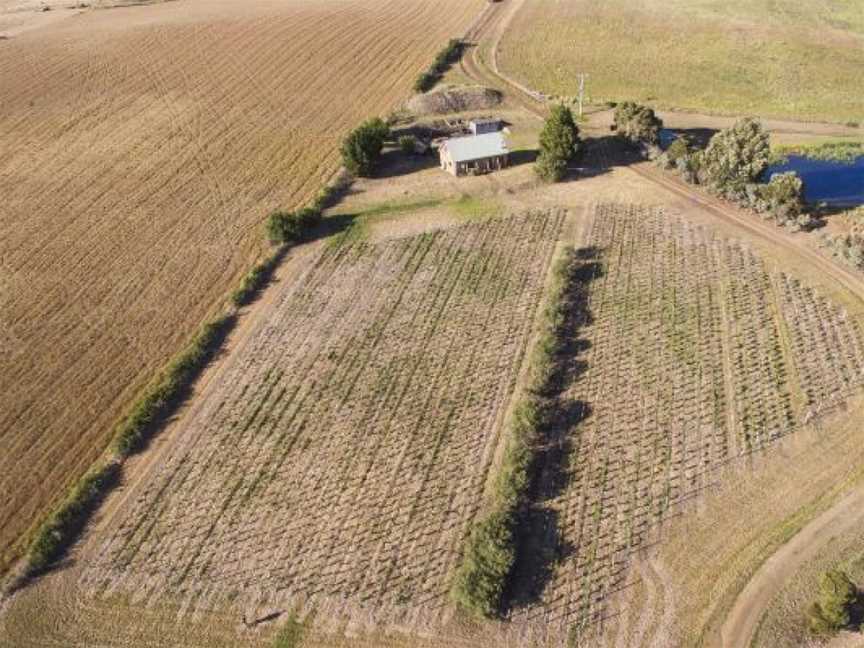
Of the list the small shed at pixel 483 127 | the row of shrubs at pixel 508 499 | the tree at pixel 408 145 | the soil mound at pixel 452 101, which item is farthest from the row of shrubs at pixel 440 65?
the row of shrubs at pixel 508 499

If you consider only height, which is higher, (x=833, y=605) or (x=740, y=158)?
(x=740, y=158)

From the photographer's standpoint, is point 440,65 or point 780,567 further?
point 440,65

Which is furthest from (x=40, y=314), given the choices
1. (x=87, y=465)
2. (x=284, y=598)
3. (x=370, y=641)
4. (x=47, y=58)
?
(x=47, y=58)

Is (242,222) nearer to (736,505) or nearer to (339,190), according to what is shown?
(339,190)

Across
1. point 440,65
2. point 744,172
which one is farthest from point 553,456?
point 440,65

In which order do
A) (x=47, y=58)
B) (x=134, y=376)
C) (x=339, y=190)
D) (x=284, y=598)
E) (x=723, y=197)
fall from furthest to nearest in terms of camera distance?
(x=47, y=58), (x=339, y=190), (x=723, y=197), (x=134, y=376), (x=284, y=598)

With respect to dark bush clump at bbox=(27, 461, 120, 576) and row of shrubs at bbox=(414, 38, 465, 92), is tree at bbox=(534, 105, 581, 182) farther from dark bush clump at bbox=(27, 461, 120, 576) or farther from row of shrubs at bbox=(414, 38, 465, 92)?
dark bush clump at bbox=(27, 461, 120, 576)

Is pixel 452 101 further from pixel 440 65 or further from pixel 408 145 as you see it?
pixel 440 65
